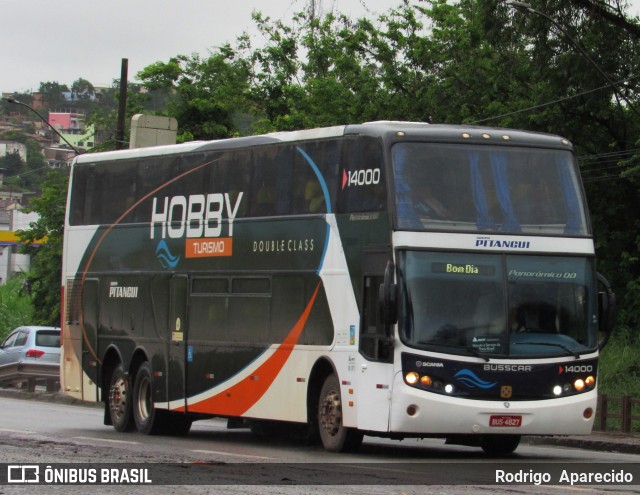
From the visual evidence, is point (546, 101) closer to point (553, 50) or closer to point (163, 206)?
point (553, 50)

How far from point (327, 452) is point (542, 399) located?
8.82ft

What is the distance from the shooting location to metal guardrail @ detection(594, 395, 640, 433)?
22.3 m

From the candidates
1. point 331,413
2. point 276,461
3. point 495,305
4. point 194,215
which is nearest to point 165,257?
point 194,215

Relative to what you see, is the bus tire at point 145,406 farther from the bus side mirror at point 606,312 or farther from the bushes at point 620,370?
the bushes at point 620,370

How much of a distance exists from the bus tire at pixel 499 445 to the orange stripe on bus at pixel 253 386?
264 cm

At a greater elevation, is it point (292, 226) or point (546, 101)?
point (546, 101)

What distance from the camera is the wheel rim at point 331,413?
16.7 meters

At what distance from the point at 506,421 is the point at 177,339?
20.6 feet

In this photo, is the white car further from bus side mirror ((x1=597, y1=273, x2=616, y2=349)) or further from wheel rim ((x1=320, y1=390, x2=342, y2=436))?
bus side mirror ((x1=597, y1=273, x2=616, y2=349))

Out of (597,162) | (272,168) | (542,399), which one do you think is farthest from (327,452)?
(597,162)

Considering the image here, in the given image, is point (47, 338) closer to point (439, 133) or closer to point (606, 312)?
point (439, 133)

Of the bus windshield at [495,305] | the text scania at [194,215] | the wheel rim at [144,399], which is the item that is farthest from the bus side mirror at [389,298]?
the wheel rim at [144,399]

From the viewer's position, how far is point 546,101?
34.2 m

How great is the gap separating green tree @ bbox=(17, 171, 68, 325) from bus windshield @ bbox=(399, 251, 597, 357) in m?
33.6
